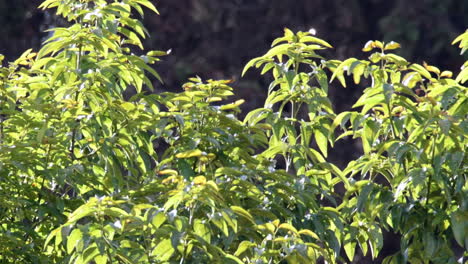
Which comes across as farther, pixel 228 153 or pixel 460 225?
pixel 228 153

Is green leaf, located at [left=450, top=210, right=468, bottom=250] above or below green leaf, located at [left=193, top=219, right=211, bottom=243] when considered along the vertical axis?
above

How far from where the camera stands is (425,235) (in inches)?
114

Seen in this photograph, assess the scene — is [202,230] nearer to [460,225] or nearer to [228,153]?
[228,153]

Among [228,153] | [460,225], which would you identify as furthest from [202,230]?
[460,225]

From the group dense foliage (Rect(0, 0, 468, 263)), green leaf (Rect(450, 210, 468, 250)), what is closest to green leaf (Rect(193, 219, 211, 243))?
dense foliage (Rect(0, 0, 468, 263))

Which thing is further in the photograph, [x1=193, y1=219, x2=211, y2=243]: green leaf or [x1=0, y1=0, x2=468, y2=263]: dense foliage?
[x1=0, y1=0, x2=468, y2=263]: dense foliage

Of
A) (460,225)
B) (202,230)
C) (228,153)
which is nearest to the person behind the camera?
(202,230)

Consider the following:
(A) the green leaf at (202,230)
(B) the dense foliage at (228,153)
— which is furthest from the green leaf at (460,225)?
(A) the green leaf at (202,230)

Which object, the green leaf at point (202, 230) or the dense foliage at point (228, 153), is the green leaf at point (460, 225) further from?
the green leaf at point (202, 230)

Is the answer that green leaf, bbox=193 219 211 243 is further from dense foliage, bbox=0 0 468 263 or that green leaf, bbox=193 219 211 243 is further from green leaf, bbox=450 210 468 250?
green leaf, bbox=450 210 468 250

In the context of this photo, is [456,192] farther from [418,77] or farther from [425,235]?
[418,77]

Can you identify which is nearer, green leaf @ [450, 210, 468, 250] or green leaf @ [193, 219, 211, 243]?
green leaf @ [193, 219, 211, 243]

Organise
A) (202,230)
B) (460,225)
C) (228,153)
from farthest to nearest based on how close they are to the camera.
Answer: (228,153), (460,225), (202,230)

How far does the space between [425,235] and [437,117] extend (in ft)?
1.30
